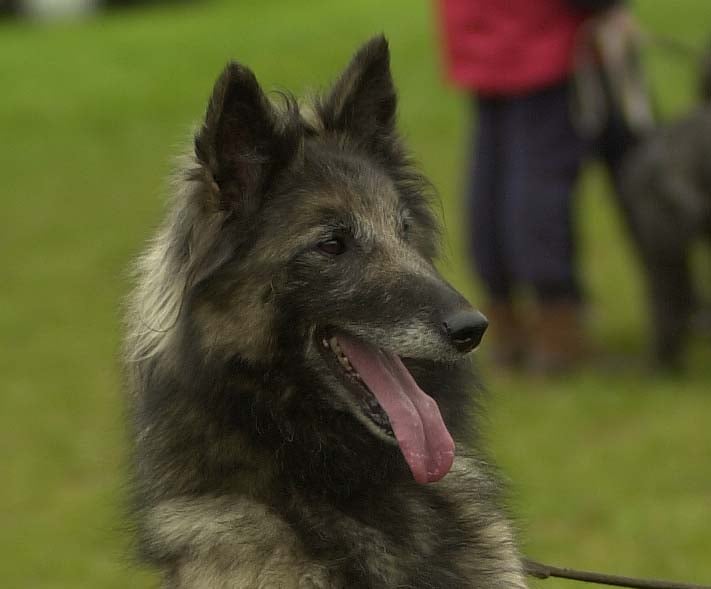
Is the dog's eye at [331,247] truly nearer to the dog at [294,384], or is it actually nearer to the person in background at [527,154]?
the dog at [294,384]

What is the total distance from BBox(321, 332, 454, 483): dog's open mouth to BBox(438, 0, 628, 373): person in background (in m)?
3.98

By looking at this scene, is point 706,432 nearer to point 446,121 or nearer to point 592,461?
point 592,461

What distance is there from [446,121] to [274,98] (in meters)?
12.1

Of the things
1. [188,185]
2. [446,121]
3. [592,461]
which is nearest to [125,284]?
[188,185]

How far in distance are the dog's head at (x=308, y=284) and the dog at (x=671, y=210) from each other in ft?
14.0

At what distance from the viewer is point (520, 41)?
702 centimetres

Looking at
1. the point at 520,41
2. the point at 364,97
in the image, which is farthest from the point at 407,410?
the point at 520,41

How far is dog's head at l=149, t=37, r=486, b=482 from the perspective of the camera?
3.16 metres

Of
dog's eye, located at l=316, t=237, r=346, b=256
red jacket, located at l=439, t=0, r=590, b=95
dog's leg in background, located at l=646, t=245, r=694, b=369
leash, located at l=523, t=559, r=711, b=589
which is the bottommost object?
Answer: dog's leg in background, located at l=646, t=245, r=694, b=369

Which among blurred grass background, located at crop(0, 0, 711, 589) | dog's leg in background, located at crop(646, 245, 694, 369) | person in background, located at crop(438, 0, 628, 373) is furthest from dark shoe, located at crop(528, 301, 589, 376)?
dog's leg in background, located at crop(646, 245, 694, 369)

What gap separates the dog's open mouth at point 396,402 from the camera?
3.12 meters

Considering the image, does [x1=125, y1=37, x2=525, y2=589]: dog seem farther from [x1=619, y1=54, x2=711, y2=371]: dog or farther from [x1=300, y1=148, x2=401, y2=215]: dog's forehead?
[x1=619, y1=54, x2=711, y2=371]: dog

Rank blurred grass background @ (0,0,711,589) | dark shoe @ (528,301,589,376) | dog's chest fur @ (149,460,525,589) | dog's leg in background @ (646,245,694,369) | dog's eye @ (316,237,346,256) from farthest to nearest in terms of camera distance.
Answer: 1. dog's leg in background @ (646,245,694,369)
2. dark shoe @ (528,301,589,376)
3. blurred grass background @ (0,0,711,589)
4. dog's eye @ (316,237,346,256)
5. dog's chest fur @ (149,460,525,589)

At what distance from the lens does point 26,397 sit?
808cm
